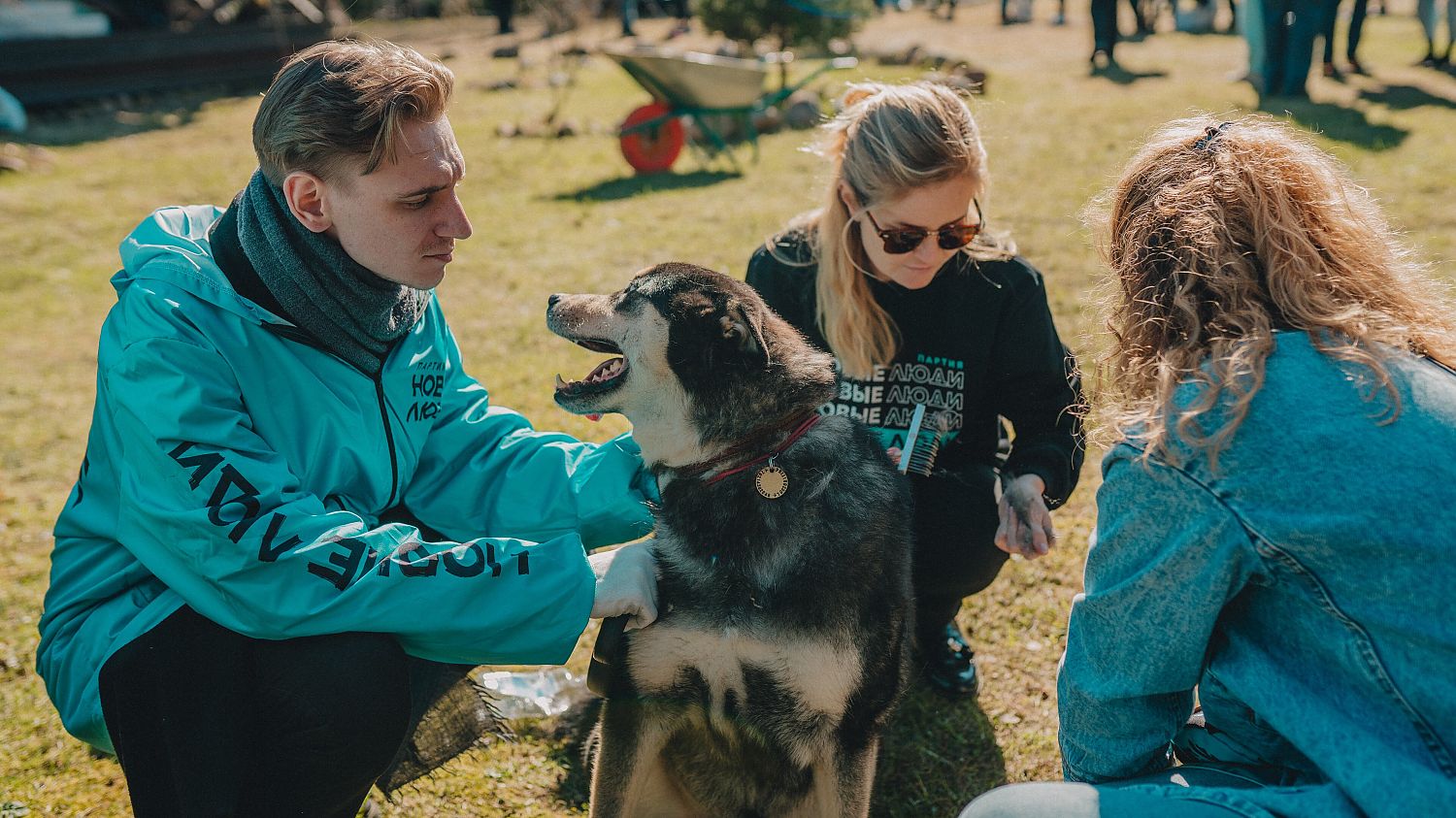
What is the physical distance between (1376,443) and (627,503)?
5.90 feet

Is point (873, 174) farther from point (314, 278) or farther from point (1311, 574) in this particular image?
point (1311, 574)

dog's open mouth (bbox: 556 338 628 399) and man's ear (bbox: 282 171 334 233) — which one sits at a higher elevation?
man's ear (bbox: 282 171 334 233)

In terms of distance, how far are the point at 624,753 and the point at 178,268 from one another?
156 cm

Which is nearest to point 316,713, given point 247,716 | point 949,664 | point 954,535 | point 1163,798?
point 247,716

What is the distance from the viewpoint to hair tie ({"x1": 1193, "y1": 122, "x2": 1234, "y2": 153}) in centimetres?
192

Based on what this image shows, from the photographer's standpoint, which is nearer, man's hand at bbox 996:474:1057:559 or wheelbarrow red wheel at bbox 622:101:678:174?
man's hand at bbox 996:474:1057:559

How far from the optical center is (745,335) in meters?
2.45

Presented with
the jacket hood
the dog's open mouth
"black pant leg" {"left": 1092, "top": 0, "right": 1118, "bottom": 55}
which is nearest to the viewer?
the jacket hood

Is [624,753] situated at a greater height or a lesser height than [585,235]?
greater

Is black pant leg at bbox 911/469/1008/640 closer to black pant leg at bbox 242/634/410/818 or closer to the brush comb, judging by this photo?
the brush comb

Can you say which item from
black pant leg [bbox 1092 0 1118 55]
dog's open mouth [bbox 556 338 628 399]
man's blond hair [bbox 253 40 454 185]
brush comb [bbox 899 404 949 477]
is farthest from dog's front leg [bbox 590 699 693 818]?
black pant leg [bbox 1092 0 1118 55]

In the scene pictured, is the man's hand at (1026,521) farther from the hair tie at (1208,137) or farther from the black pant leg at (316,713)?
the black pant leg at (316,713)

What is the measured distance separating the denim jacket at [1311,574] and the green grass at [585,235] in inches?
29.1

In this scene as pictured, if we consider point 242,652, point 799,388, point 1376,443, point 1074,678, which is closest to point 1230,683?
point 1074,678
